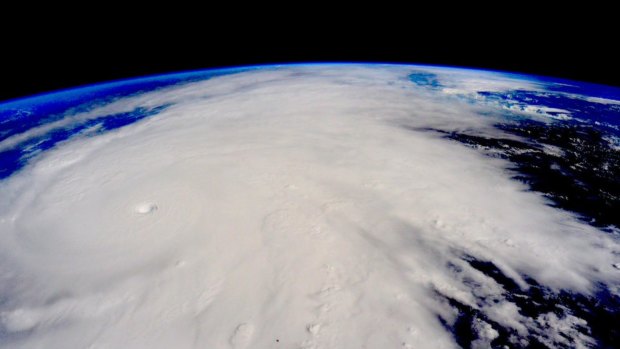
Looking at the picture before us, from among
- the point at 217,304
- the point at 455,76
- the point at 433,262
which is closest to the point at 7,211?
the point at 217,304

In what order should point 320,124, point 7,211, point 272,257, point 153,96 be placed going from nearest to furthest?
point 272,257 < point 7,211 < point 320,124 < point 153,96

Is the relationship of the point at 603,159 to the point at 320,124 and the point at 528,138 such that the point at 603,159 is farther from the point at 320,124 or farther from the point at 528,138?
the point at 320,124

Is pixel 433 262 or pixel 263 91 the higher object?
pixel 263 91

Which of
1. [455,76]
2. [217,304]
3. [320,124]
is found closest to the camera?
[217,304]

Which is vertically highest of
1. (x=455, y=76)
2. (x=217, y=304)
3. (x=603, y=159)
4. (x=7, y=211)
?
(x=455, y=76)

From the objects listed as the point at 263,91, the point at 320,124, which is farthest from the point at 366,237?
the point at 263,91

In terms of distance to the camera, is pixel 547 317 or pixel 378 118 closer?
pixel 547 317

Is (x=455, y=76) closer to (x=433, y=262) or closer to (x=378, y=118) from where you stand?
(x=378, y=118)
